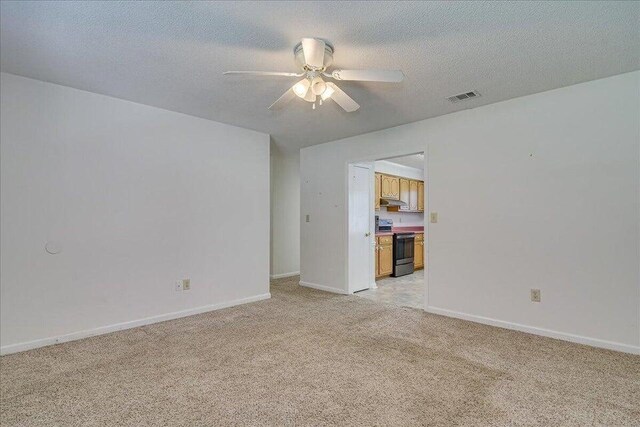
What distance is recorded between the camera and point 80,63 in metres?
2.46

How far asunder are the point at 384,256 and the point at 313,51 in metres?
4.47

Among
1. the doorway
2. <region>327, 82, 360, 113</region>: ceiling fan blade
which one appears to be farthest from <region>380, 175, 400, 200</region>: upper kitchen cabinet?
<region>327, 82, 360, 113</region>: ceiling fan blade

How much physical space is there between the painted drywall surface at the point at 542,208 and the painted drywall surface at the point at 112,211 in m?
2.47

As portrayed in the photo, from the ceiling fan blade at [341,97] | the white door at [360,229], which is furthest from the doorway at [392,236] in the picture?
the ceiling fan blade at [341,97]

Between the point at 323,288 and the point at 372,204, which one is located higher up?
the point at 372,204

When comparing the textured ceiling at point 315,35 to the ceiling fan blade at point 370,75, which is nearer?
the textured ceiling at point 315,35

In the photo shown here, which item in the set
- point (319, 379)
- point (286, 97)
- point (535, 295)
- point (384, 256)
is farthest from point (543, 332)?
point (286, 97)

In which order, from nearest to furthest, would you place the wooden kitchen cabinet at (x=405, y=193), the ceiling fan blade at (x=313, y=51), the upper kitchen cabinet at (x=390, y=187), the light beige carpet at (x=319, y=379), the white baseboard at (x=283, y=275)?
the light beige carpet at (x=319, y=379) → the ceiling fan blade at (x=313, y=51) → the white baseboard at (x=283, y=275) → the upper kitchen cabinet at (x=390, y=187) → the wooden kitchen cabinet at (x=405, y=193)

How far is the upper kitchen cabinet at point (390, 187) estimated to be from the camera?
6271 millimetres

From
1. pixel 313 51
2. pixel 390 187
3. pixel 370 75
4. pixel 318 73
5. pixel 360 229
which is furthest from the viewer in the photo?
pixel 390 187

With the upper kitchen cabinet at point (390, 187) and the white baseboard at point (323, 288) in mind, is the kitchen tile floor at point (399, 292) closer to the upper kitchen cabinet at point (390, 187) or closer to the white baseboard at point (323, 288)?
the white baseboard at point (323, 288)

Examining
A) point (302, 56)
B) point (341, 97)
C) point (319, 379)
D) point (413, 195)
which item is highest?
point (302, 56)

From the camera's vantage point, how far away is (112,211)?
3145mm

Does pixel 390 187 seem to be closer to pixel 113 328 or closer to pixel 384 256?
pixel 384 256
